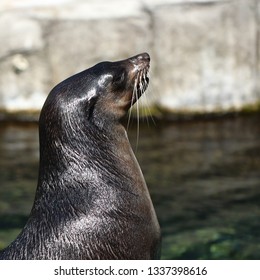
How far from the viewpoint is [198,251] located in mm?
7012

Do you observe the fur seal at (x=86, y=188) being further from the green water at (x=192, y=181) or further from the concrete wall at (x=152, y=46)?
the concrete wall at (x=152, y=46)

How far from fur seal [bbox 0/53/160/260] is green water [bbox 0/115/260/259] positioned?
7.56 feet

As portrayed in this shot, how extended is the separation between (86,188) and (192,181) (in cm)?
443

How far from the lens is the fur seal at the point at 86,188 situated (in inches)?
174

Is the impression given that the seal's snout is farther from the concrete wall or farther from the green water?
the concrete wall

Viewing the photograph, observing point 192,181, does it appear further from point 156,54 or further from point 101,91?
point 101,91

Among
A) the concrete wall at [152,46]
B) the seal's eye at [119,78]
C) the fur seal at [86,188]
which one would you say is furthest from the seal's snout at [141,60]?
the concrete wall at [152,46]

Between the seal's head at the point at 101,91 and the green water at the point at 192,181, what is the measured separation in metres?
2.18

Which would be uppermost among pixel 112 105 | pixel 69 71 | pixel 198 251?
pixel 112 105
